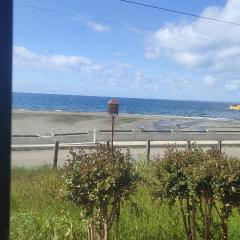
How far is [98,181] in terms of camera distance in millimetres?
4828

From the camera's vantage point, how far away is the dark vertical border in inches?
95.6

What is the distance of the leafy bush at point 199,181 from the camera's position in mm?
4914

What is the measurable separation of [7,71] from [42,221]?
452cm

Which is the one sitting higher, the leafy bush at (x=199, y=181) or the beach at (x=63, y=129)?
the leafy bush at (x=199, y=181)

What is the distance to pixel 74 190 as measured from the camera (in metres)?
4.91

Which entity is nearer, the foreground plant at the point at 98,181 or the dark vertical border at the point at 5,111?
the dark vertical border at the point at 5,111

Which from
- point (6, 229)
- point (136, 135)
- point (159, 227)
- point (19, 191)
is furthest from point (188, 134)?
point (6, 229)

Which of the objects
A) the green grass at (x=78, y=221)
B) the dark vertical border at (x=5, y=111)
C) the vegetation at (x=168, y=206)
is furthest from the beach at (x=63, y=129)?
the dark vertical border at (x=5, y=111)

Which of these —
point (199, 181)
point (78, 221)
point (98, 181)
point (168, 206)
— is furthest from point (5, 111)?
point (78, 221)

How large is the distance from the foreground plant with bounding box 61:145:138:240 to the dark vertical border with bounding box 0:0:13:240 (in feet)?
7.65

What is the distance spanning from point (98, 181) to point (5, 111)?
250cm

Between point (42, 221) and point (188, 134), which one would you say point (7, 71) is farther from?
point (188, 134)

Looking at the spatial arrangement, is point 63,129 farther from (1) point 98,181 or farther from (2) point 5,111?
(2) point 5,111

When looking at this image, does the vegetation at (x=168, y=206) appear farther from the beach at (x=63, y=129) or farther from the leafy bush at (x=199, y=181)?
the beach at (x=63, y=129)
